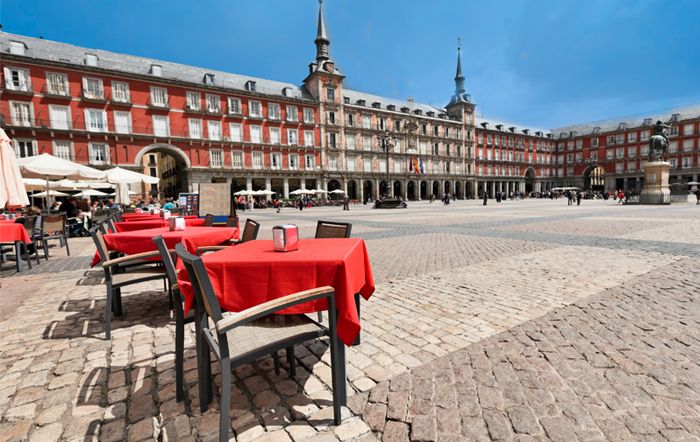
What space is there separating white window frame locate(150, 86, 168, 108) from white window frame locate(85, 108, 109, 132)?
13.7 ft

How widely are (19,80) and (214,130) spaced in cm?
1486

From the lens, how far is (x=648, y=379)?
7.11 ft

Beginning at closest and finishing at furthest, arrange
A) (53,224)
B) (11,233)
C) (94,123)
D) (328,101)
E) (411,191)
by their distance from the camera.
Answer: (11,233) < (53,224) < (94,123) < (328,101) < (411,191)

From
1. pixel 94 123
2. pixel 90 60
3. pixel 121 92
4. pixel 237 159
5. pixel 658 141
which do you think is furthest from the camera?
pixel 237 159

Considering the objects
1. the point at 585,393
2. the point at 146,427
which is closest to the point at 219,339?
the point at 146,427

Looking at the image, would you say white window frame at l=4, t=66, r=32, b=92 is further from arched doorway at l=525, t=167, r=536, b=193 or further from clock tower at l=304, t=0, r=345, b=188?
arched doorway at l=525, t=167, r=536, b=193

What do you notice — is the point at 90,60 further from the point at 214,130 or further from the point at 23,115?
the point at 214,130

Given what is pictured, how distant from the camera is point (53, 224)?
745cm

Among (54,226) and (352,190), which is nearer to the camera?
(54,226)

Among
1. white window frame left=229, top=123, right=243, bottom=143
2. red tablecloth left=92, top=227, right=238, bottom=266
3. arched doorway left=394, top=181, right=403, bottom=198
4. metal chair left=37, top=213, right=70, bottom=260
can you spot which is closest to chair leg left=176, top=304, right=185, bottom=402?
red tablecloth left=92, top=227, right=238, bottom=266

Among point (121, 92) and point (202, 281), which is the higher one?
point (121, 92)

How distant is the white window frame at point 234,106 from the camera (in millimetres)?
35781

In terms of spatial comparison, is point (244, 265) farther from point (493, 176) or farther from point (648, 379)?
point (493, 176)

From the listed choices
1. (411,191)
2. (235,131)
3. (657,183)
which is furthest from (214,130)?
(657,183)
